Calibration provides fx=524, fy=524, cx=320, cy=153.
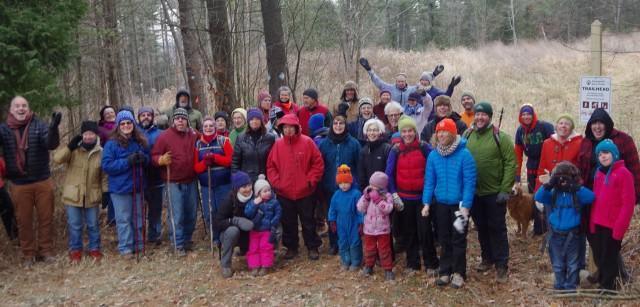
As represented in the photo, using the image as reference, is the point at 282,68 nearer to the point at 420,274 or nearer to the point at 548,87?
the point at 420,274

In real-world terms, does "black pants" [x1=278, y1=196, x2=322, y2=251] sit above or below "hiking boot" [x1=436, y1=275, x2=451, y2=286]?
above

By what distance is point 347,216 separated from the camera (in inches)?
248

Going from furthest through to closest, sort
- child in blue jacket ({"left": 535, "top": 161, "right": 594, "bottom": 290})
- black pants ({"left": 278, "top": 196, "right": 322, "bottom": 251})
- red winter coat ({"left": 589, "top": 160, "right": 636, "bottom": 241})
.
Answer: black pants ({"left": 278, "top": 196, "right": 322, "bottom": 251}), child in blue jacket ({"left": 535, "top": 161, "right": 594, "bottom": 290}), red winter coat ({"left": 589, "top": 160, "right": 636, "bottom": 241})

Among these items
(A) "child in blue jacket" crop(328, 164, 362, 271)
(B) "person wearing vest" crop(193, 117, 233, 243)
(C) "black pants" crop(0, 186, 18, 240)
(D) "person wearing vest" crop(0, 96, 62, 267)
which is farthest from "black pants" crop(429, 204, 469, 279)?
(C) "black pants" crop(0, 186, 18, 240)

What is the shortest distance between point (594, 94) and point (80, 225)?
6.88 meters

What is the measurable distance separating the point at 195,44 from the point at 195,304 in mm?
A: 5880

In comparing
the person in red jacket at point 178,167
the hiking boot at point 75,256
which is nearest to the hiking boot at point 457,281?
the person in red jacket at point 178,167

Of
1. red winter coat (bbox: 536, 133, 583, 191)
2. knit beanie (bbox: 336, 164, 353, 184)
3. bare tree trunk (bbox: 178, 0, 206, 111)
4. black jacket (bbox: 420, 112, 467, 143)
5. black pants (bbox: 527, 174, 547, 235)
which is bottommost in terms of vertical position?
black pants (bbox: 527, 174, 547, 235)

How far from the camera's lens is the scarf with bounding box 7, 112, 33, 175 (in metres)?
6.71

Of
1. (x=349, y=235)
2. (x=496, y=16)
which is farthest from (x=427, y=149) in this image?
(x=496, y=16)

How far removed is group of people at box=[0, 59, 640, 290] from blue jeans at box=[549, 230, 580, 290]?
1cm

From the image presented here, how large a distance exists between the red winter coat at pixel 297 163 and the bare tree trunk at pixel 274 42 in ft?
11.3

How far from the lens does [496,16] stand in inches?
1556

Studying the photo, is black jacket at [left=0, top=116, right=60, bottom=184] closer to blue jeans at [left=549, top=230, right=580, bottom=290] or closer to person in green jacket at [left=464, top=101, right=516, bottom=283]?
person in green jacket at [left=464, top=101, right=516, bottom=283]
